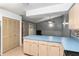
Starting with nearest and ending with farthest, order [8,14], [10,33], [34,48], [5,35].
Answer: [34,48] < [5,35] < [8,14] < [10,33]

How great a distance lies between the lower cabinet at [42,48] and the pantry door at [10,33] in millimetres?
1065

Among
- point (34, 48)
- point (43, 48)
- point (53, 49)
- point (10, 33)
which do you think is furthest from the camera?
point (10, 33)

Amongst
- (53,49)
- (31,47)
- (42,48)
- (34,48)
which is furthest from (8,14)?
(53,49)

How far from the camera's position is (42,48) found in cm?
338

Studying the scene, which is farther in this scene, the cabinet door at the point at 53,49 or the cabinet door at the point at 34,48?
the cabinet door at the point at 34,48

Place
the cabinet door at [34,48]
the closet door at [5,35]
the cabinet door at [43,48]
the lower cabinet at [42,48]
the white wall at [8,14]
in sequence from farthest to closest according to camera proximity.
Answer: the closet door at [5,35], the white wall at [8,14], the cabinet door at [34,48], the cabinet door at [43,48], the lower cabinet at [42,48]

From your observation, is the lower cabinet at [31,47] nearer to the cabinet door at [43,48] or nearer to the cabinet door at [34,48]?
the cabinet door at [34,48]

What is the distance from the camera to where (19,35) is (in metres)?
5.73

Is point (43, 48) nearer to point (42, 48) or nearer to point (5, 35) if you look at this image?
point (42, 48)

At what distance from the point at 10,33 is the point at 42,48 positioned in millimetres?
2088

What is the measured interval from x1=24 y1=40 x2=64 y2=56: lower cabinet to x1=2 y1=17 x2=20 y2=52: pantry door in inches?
41.9

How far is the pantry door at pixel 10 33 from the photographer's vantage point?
420 centimetres

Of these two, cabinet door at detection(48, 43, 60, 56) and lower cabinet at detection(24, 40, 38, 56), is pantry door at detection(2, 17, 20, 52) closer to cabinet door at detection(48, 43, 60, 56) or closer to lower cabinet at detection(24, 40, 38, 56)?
lower cabinet at detection(24, 40, 38, 56)

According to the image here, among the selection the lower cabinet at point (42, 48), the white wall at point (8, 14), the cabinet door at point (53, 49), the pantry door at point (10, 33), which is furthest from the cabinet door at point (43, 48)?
the white wall at point (8, 14)
